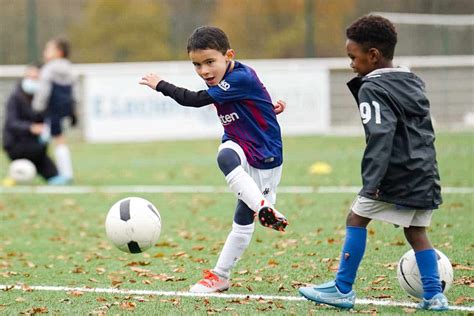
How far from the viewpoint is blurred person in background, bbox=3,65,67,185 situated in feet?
44.0

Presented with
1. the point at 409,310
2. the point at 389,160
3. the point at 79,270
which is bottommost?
the point at 79,270

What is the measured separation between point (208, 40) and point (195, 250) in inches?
99.9

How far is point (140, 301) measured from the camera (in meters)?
5.72

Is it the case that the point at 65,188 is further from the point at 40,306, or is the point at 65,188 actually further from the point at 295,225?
the point at 40,306

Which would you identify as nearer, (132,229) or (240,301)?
(240,301)

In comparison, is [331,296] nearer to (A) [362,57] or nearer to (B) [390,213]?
(B) [390,213]

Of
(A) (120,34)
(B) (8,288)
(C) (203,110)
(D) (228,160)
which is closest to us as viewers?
(D) (228,160)

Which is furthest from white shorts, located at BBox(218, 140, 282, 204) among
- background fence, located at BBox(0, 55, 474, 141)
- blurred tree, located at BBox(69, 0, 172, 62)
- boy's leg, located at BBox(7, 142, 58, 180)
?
blurred tree, located at BBox(69, 0, 172, 62)

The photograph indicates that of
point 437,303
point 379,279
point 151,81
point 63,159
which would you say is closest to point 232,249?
point 379,279

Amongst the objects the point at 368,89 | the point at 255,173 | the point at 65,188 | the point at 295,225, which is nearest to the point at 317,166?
the point at 65,188

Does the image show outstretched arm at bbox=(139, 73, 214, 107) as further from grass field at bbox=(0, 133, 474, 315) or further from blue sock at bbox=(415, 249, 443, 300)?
blue sock at bbox=(415, 249, 443, 300)

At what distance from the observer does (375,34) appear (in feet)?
17.3

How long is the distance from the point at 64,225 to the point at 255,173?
4104 mm

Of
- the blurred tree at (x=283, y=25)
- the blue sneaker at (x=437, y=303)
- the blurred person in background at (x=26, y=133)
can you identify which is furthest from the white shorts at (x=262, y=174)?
the blurred tree at (x=283, y=25)
